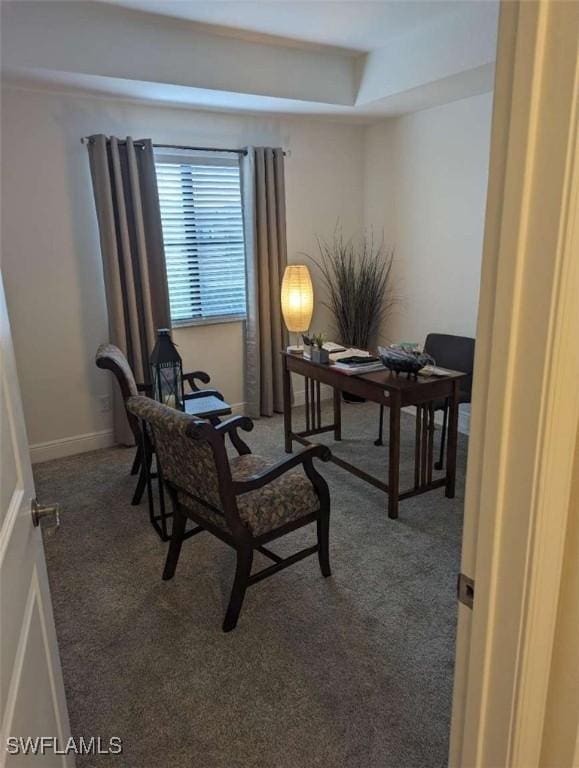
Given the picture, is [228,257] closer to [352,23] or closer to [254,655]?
[352,23]

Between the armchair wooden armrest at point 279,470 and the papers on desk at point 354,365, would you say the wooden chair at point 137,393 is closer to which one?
the papers on desk at point 354,365

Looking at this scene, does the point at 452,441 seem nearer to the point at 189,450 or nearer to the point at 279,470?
the point at 279,470

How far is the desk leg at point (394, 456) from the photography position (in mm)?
2711

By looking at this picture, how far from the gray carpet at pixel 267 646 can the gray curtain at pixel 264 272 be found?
70.5 inches

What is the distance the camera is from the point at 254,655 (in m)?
1.91

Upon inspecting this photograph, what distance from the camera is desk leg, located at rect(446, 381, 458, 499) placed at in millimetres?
2914

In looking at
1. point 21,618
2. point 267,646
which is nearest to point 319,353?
point 267,646

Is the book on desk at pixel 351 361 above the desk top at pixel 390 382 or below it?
above

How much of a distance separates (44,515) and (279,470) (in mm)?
966

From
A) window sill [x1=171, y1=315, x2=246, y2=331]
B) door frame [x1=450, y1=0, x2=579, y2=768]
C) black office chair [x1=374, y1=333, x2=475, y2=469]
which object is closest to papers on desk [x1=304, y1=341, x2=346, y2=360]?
black office chair [x1=374, y1=333, x2=475, y2=469]

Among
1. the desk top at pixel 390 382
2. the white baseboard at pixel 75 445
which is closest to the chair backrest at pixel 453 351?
the white baseboard at pixel 75 445

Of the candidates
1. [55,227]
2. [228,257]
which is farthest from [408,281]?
[55,227]

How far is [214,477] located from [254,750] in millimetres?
840

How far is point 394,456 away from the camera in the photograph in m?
2.78
